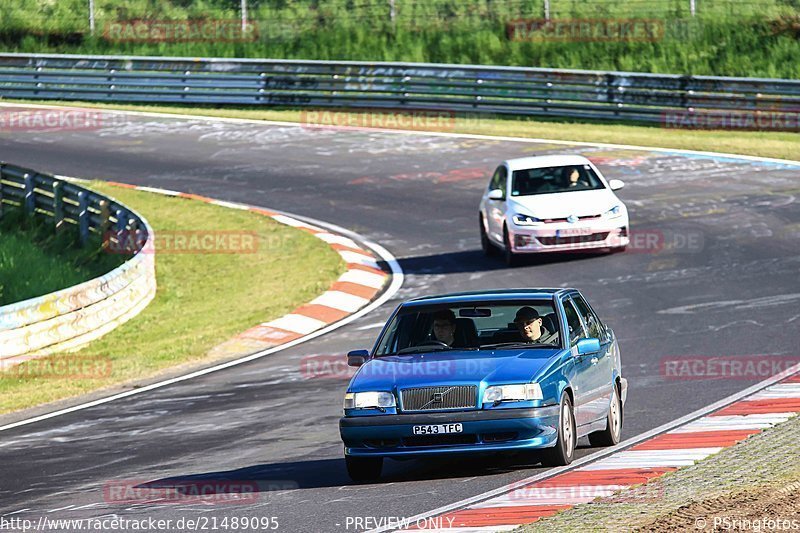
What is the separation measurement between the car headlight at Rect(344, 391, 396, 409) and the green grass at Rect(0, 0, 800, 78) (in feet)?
89.9

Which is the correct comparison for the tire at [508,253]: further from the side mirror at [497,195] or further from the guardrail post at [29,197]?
the guardrail post at [29,197]

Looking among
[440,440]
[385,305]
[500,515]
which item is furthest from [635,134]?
[500,515]

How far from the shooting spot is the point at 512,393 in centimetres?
977

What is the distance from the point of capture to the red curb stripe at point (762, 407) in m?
11.8

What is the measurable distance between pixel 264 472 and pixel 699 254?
11.8 metres

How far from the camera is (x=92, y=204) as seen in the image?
25.3 meters

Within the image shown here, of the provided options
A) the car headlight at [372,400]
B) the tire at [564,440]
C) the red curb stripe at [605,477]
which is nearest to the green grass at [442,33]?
the tire at [564,440]

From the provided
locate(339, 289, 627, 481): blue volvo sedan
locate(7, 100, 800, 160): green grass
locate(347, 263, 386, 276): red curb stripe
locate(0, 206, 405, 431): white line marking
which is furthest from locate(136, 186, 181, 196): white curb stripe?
locate(339, 289, 627, 481): blue volvo sedan

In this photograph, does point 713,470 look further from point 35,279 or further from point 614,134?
point 614,134

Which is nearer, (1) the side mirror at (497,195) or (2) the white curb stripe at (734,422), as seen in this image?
(2) the white curb stripe at (734,422)

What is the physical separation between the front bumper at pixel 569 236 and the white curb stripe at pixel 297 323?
360 cm

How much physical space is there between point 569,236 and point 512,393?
11.5 m

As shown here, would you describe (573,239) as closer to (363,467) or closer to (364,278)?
(364,278)

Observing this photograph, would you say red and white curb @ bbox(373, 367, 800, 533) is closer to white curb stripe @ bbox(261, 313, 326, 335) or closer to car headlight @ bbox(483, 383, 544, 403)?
car headlight @ bbox(483, 383, 544, 403)
